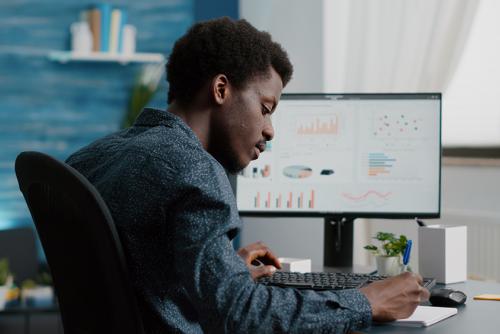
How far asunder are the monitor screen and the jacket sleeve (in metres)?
1.05

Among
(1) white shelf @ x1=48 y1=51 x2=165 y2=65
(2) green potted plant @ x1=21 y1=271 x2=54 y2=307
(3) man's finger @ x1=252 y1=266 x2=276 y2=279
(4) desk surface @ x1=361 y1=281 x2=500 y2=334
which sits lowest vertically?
(2) green potted plant @ x1=21 y1=271 x2=54 y2=307

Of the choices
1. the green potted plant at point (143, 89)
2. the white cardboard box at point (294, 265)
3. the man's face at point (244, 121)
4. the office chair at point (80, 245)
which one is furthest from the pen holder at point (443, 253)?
the green potted plant at point (143, 89)

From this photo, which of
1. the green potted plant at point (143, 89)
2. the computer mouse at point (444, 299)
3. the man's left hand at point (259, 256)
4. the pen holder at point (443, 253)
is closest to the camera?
the computer mouse at point (444, 299)

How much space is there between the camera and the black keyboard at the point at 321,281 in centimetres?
167

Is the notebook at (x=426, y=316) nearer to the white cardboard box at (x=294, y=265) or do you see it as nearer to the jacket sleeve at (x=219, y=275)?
the jacket sleeve at (x=219, y=275)

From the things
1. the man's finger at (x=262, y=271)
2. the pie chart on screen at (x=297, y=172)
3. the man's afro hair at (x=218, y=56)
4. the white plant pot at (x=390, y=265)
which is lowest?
the white plant pot at (x=390, y=265)

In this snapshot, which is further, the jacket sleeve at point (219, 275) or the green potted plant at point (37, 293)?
the green potted plant at point (37, 293)

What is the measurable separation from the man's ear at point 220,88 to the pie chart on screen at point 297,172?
92cm

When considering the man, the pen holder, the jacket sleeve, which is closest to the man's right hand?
the man

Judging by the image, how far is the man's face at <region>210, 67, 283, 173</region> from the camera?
4.60ft

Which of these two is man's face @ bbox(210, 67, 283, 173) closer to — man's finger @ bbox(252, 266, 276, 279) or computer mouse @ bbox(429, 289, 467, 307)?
man's finger @ bbox(252, 266, 276, 279)

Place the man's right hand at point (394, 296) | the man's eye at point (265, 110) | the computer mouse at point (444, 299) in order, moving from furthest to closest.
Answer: the computer mouse at point (444, 299), the man's eye at point (265, 110), the man's right hand at point (394, 296)

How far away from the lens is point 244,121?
4.65ft

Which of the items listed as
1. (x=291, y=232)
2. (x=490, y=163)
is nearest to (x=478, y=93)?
(x=490, y=163)
